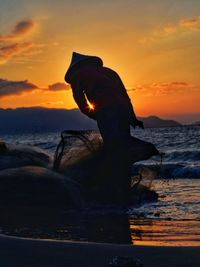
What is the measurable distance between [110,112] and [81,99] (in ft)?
2.06

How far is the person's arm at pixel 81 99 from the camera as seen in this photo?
27.8 ft

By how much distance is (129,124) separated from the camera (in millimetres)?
8352

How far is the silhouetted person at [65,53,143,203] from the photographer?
824 centimetres

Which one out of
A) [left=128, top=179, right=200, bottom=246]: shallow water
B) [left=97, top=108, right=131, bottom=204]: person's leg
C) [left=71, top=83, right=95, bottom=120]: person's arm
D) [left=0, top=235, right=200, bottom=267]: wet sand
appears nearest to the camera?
[left=0, top=235, right=200, bottom=267]: wet sand

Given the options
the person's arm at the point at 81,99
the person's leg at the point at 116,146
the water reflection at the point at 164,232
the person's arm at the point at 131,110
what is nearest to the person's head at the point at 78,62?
the person's arm at the point at 81,99

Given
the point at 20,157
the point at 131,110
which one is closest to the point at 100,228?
the point at 131,110

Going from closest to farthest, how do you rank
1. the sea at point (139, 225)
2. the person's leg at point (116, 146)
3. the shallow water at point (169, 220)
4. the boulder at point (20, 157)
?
the shallow water at point (169, 220) < the sea at point (139, 225) < the person's leg at point (116, 146) < the boulder at point (20, 157)

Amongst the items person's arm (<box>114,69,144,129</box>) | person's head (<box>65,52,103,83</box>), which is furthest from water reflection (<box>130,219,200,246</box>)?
person's head (<box>65,52,103,83</box>)

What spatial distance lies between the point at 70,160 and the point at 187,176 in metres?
6.52

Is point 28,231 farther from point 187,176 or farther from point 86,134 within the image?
point 187,176

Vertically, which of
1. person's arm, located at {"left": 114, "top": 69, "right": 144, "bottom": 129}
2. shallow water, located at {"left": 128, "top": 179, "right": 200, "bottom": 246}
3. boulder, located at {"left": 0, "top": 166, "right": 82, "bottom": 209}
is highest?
person's arm, located at {"left": 114, "top": 69, "right": 144, "bottom": 129}

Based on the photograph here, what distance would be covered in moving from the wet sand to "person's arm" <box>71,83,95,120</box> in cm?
468

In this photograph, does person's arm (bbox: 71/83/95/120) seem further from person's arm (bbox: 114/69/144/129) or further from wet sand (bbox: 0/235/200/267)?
wet sand (bbox: 0/235/200/267)

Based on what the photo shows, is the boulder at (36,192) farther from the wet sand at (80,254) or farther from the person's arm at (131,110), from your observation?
the wet sand at (80,254)
